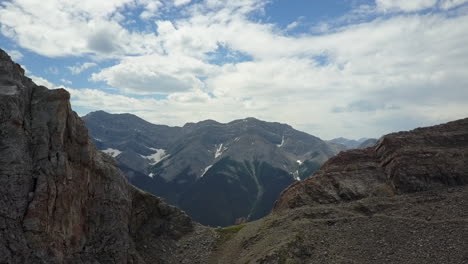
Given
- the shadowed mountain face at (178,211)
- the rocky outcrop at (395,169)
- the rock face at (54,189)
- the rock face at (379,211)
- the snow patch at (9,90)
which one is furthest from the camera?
the rocky outcrop at (395,169)

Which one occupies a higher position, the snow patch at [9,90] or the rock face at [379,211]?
the snow patch at [9,90]

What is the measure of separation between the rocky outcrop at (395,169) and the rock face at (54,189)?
99.3ft

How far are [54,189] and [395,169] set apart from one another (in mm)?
59226

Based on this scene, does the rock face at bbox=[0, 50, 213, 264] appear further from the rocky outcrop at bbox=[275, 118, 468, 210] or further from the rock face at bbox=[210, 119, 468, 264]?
the rocky outcrop at bbox=[275, 118, 468, 210]

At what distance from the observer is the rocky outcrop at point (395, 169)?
233ft

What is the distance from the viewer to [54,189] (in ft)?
159

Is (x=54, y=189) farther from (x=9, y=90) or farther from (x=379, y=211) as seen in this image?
(x=379, y=211)

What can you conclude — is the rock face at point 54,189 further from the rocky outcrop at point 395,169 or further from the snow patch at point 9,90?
the rocky outcrop at point 395,169

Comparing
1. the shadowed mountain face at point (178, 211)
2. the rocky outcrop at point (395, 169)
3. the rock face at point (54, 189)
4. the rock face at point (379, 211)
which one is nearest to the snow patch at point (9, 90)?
the rock face at point (54, 189)

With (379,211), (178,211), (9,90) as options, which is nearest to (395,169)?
(379,211)

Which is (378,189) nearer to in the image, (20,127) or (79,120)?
(79,120)

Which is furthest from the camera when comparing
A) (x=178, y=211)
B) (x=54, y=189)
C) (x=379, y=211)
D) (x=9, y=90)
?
(x=178, y=211)

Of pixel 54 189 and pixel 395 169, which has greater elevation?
pixel 54 189

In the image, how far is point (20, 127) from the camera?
49.0 meters
